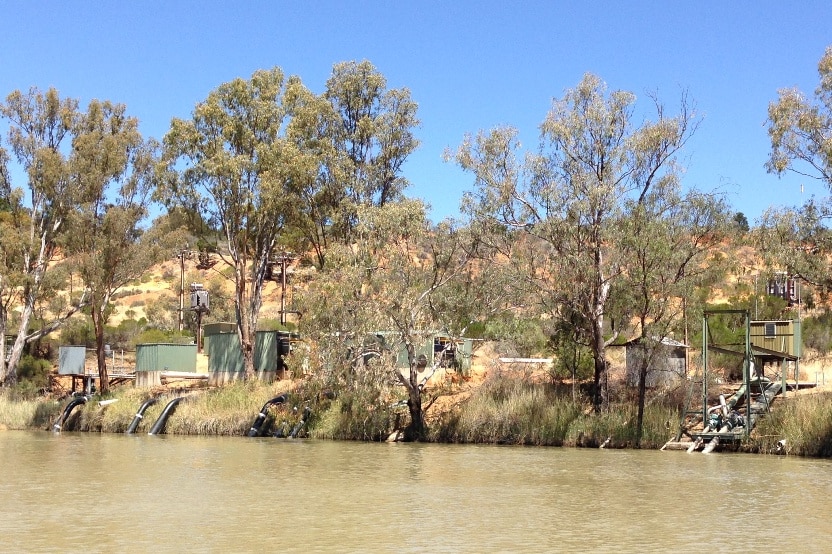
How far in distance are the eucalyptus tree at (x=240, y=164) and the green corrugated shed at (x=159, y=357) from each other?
4.64m

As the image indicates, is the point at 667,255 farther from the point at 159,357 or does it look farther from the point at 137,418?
the point at 159,357

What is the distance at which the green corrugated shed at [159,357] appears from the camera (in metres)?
39.9

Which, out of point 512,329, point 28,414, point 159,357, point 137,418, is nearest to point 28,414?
point 28,414

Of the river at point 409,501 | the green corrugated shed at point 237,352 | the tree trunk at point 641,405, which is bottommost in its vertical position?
the river at point 409,501

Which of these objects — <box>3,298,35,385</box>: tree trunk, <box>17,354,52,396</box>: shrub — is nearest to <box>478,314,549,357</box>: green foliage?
<box>3,298,35,385</box>: tree trunk

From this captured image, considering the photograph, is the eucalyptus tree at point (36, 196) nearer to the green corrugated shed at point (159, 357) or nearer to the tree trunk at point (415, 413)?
the green corrugated shed at point (159, 357)

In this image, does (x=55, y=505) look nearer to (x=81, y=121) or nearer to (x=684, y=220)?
(x=684, y=220)

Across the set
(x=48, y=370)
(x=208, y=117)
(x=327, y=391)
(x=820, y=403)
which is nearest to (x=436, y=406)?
(x=327, y=391)

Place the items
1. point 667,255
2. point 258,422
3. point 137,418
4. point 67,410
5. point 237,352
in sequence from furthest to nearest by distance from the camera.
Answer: point 237,352
point 67,410
point 137,418
point 258,422
point 667,255

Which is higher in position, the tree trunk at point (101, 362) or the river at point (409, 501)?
→ the tree trunk at point (101, 362)

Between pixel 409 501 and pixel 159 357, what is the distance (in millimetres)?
25719

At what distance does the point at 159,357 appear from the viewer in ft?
131

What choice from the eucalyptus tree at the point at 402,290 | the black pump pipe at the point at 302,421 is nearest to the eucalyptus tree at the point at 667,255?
the eucalyptus tree at the point at 402,290

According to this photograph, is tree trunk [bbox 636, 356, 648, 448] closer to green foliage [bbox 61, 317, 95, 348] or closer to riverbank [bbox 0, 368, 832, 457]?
riverbank [bbox 0, 368, 832, 457]
